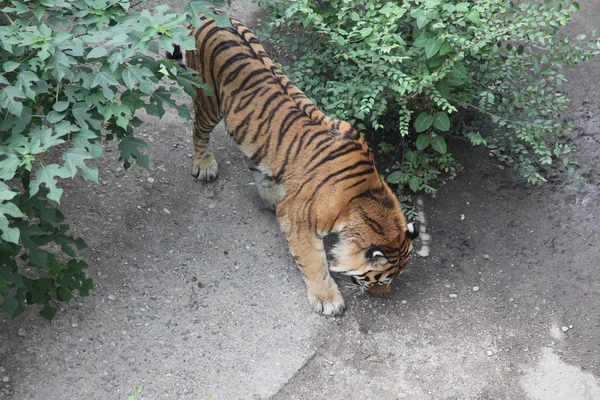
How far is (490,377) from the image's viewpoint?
4258mm

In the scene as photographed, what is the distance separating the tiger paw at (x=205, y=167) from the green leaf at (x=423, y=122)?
144 cm

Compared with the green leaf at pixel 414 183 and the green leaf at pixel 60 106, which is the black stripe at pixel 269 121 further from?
the green leaf at pixel 60 106

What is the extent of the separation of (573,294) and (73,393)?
316cm

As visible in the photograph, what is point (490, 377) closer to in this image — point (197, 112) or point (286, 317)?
point (286, 317)

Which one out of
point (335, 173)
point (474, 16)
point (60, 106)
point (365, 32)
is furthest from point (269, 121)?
point (60, 106)

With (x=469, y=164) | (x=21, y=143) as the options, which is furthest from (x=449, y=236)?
(x=21, y=143)

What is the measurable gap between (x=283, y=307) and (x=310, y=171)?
886mm

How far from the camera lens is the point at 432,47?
14.7 feet

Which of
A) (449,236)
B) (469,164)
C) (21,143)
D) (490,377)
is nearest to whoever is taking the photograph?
(21,143)

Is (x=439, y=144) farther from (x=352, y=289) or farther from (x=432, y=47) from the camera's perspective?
(x=352, y=289)

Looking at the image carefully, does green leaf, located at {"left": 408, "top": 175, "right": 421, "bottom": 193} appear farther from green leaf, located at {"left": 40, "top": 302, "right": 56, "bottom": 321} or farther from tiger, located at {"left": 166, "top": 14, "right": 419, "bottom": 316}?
green leaf, located at {"left": 40, "top": 302, "right": 56, "bottom": 321}

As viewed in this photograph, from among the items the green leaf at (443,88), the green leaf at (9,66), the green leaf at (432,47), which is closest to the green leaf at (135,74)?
the green leaf at (9,66)

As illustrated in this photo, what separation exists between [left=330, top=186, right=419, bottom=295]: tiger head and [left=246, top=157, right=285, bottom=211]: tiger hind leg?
0.59 m

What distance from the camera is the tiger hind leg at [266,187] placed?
4.68 meters
